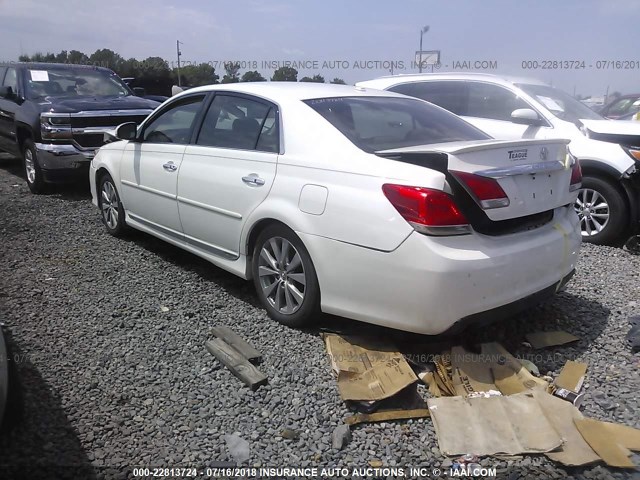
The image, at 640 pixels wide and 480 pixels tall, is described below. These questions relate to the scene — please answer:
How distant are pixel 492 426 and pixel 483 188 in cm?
120

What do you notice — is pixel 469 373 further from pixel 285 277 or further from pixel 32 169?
pixel 32 169

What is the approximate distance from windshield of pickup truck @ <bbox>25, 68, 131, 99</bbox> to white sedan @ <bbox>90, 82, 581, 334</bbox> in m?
5.19

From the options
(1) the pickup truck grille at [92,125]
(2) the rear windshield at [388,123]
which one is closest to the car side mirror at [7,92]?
(1) the pickup truck grille at [92,125]

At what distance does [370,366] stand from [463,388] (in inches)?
20.3

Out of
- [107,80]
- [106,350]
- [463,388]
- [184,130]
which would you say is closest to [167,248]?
[184,130]

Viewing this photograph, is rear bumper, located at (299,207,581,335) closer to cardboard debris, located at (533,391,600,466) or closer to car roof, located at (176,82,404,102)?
cardboard debris, located at (533,391,600,466)

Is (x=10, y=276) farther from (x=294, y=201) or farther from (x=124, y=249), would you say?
(x=294, y=201)

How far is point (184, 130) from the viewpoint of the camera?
466cm

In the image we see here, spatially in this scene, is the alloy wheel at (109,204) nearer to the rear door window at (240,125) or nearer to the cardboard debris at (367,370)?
the rear door window at (240,125)

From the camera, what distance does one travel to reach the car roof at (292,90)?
3.89 m

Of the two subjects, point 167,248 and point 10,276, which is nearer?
point 10,276

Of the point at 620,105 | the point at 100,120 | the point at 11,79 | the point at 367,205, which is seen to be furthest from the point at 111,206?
the point at 620,105

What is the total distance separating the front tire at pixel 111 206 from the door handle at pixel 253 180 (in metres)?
2.28

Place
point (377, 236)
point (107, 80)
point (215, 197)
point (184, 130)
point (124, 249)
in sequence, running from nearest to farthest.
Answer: point (377, 236)
point (215, 197)
point (184, 130)
point (124, 249)
point (107, 80)
